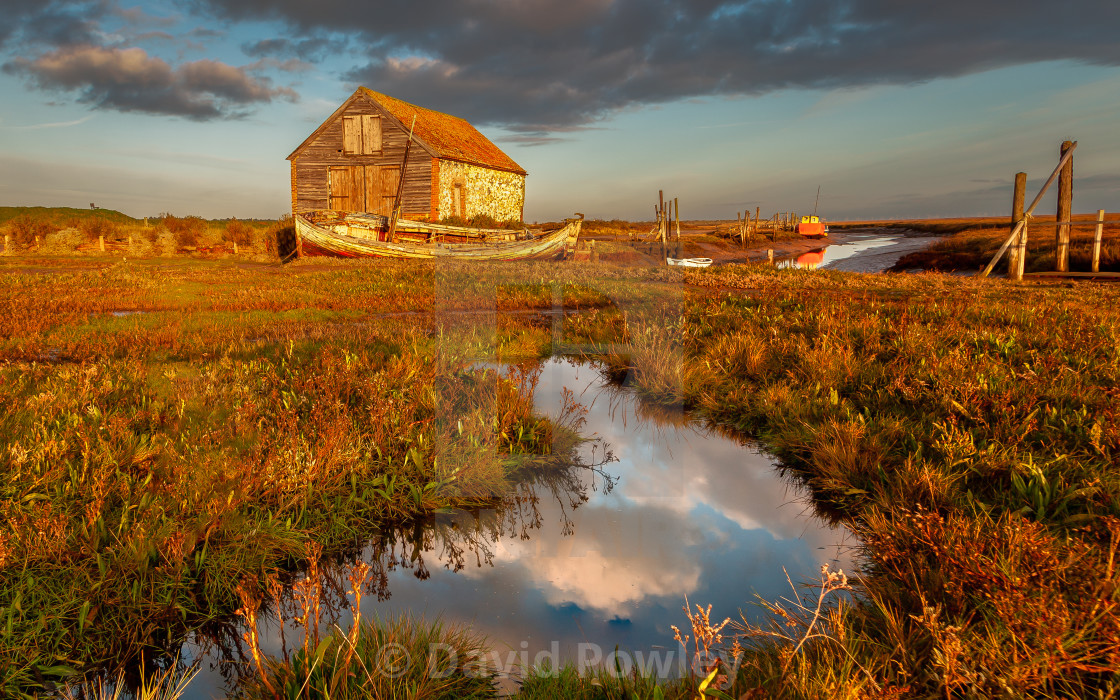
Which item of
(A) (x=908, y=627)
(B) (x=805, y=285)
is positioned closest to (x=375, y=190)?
(B) (x=805, y=285)

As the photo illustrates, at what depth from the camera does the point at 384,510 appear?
4.04 m

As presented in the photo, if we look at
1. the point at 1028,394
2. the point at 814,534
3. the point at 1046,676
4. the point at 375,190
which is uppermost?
the point at 375,190

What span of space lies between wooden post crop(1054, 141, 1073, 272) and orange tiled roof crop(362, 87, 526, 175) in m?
25.5

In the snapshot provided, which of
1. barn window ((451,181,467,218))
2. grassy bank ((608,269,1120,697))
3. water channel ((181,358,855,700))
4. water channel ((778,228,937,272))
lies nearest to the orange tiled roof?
barn window ((451,181,467,218))

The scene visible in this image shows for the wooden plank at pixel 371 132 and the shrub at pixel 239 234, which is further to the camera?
the shrub at pixel 239 234

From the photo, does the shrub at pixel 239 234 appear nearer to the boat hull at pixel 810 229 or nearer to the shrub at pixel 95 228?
the shrub at pixel 95 228

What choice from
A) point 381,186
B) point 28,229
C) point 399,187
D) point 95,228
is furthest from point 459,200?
point 28,229

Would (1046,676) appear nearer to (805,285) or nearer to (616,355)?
(616,355)

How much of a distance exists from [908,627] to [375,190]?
31.7 meters

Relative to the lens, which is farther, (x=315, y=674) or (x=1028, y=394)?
(x=1028, y=394)

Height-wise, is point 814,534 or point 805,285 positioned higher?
point 805,285

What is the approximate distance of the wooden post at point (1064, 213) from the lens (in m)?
18.2

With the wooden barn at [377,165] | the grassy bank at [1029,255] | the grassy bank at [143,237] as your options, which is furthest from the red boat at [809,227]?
the grassy bank at [143,237]

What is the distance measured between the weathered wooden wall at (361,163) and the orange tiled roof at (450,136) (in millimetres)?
728
